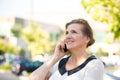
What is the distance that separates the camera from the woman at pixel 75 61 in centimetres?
285

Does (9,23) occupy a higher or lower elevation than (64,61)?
lower

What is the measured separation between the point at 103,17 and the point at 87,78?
8.67 meters

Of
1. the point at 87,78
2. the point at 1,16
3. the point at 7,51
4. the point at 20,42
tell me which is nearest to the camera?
the point at 87,78

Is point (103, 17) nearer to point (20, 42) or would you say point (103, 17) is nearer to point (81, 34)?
point (81, 34)

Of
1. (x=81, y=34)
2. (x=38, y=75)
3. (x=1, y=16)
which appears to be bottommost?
(x=1, y=16)

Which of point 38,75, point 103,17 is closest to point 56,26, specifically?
point 103,17

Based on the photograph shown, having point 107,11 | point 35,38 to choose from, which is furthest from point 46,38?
point 107,11

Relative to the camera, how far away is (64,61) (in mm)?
3107

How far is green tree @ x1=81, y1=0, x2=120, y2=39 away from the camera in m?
11.2

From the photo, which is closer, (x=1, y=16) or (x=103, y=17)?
(x=103, y=17)

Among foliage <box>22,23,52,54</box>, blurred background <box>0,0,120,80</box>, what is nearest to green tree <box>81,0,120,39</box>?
blurred background <box>0,0,120,80</box>

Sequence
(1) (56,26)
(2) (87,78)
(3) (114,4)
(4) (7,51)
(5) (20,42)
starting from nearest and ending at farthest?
(2) (87,78) → (3) (114,4) → (4) (7,51) → (5) (20,42) → (1) (56,26)

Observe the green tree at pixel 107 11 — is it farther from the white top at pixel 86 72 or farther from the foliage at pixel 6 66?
the foliage at pixel 6 66

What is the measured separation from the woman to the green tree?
8156 millimetres
